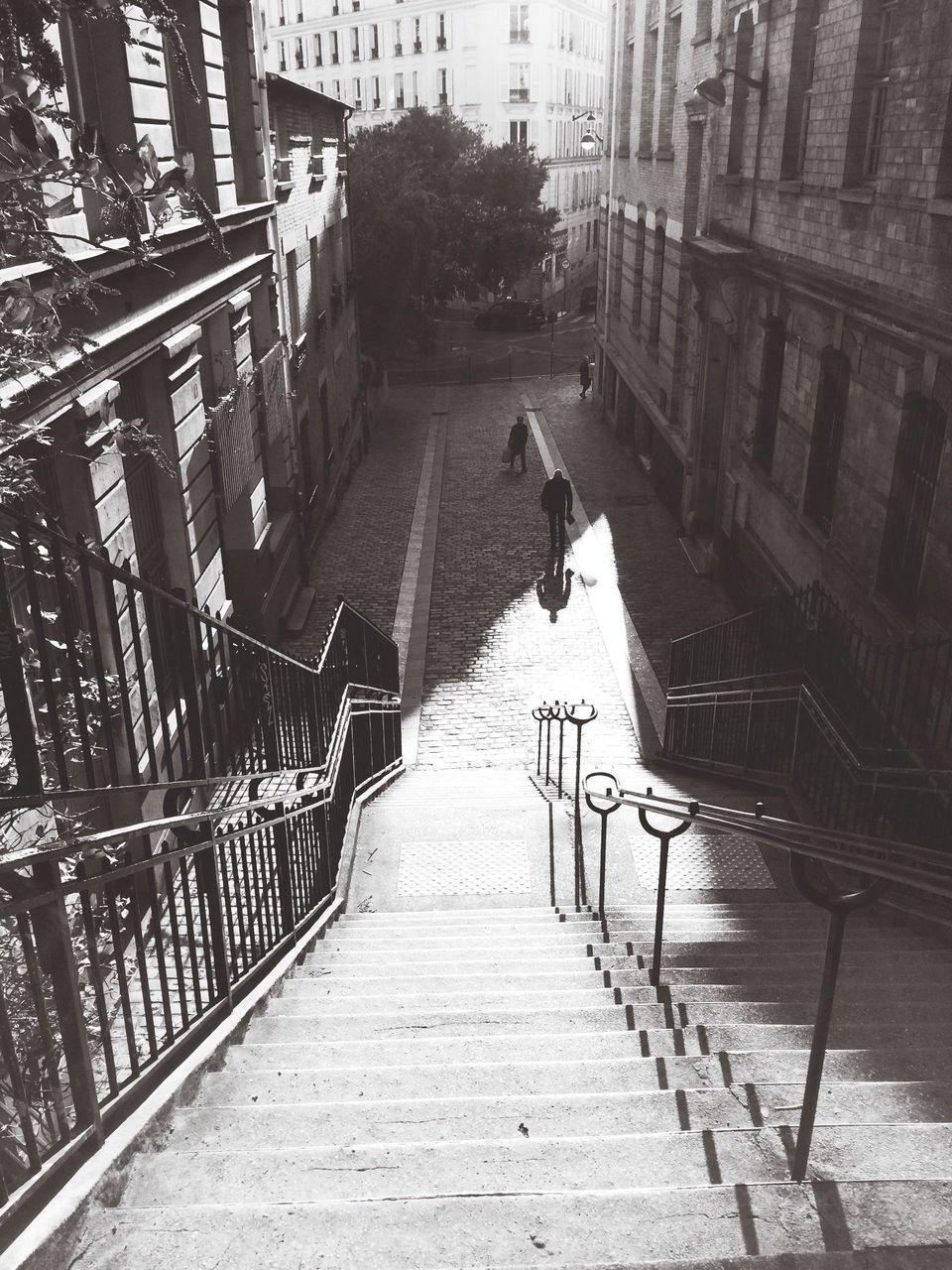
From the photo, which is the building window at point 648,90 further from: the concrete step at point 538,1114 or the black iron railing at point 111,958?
the concrete step at point 538,1114

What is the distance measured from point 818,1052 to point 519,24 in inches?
2163

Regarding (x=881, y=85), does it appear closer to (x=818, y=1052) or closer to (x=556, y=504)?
(x=556, y=504)

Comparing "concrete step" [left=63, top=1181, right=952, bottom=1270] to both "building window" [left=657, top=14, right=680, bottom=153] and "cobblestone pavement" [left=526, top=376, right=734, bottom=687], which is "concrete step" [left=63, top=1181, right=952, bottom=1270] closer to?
"cobblestone pavement" [left=526, top=376, right=734, bottom=687]

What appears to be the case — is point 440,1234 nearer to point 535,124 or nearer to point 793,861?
point 793,861

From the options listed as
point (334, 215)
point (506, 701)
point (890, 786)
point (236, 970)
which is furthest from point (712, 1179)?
point (334, 215)

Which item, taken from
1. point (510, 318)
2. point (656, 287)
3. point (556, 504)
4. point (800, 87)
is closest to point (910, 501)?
point (800, 87)

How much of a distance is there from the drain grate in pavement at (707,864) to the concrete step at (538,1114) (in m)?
4.16

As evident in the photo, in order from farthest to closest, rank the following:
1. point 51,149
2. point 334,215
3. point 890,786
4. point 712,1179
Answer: point 334,215 < point 890,786 < point 712,1179 < point 51,149

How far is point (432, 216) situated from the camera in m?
26.6

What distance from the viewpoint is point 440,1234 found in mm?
2381

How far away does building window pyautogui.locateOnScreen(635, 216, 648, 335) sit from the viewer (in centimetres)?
2209

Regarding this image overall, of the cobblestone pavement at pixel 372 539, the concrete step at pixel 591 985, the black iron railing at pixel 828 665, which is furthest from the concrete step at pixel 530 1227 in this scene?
the cobblestone pavement at pixel 372 539

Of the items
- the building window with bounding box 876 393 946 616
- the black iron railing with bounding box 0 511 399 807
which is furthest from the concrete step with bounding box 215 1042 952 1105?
the building window with bounding box 876 393 946 616

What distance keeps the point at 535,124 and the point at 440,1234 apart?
178 feet
